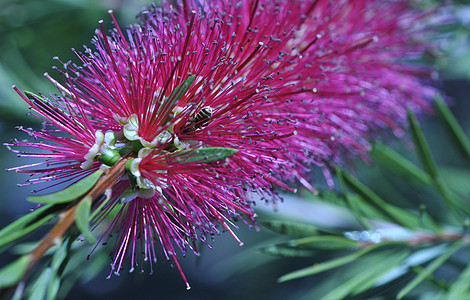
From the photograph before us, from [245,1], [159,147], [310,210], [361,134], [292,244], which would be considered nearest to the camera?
[159,147]

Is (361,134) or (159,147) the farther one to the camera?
(361,134)

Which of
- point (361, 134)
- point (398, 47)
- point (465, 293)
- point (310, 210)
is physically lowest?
point (465, 293)

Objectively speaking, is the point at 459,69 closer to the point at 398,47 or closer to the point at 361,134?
the point at 398,47

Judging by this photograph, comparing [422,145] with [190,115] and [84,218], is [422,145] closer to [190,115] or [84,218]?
[190,115]

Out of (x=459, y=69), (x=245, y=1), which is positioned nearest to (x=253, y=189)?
(x=245, y=1)

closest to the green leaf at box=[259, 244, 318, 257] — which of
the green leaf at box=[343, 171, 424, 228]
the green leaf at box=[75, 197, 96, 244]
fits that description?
the green leaf at box=[343, 171, 424, 228]
